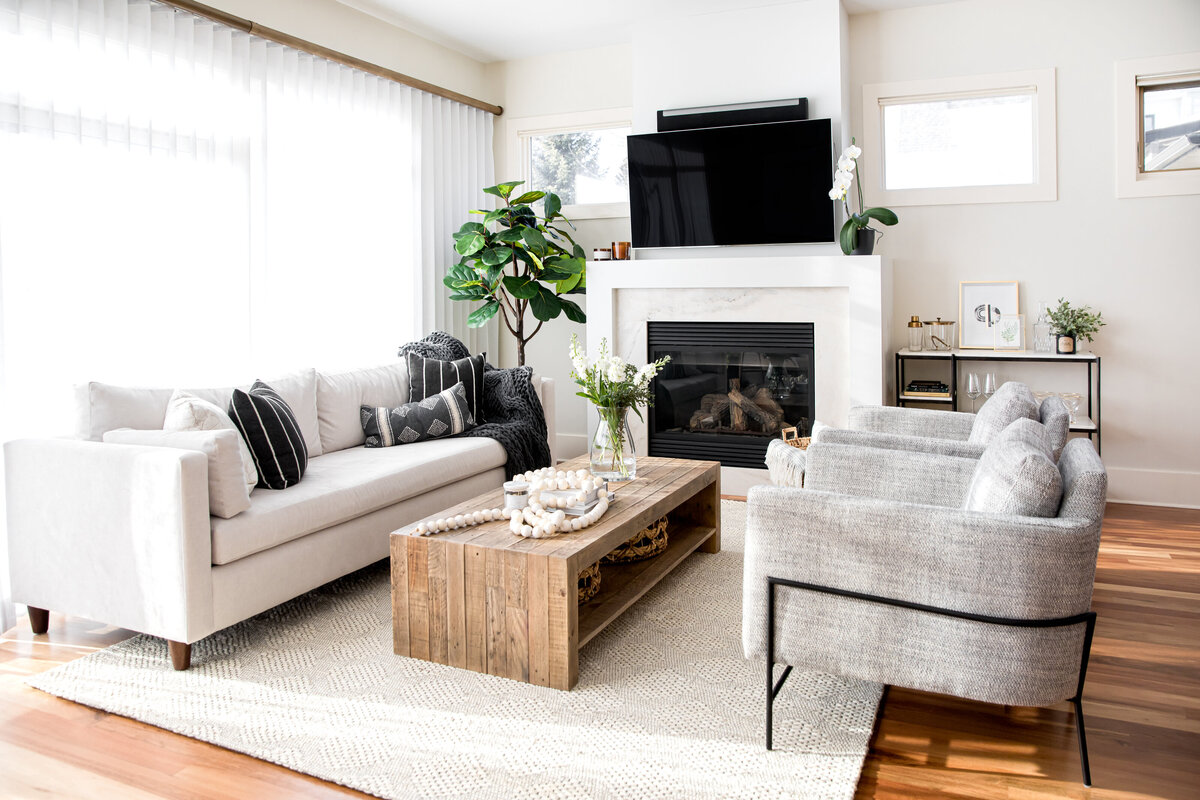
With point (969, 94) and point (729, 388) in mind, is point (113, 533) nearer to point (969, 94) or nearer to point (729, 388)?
point (729, 388)

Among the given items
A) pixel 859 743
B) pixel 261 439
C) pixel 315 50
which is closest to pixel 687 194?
pixel 315 50

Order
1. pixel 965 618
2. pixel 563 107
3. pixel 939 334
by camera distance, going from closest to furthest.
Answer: pixel 965 618 < pixel 939 334 < pixel 563 107

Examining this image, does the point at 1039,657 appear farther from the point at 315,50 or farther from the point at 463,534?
the point at 315,50

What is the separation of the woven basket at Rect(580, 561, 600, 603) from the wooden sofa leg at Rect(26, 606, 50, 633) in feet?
6.06

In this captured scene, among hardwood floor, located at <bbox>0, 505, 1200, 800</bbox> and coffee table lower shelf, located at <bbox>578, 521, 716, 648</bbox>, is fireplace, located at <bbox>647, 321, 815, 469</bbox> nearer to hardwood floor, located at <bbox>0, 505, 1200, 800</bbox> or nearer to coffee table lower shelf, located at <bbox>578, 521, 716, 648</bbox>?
coffee table lower shelf, located at <bbox>578, 521, 716, 648</bbox>

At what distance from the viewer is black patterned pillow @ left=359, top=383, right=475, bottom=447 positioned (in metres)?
4.15

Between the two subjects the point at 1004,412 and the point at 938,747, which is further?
the point at 1004,412

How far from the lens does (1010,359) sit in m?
4.64

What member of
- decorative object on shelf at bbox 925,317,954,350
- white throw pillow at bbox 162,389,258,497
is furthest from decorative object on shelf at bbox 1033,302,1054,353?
white throw pillow at bbox 162,389,258,497

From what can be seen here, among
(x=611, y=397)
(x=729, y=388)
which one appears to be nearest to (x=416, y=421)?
(x=611, y=397)

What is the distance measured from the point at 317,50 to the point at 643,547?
3.07 m

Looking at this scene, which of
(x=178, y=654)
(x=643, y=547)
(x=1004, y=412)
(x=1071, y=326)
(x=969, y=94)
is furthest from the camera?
(x=969, y=94)

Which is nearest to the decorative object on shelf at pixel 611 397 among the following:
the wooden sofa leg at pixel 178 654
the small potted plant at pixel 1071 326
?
the wooden sofa leg at pixel 178 654

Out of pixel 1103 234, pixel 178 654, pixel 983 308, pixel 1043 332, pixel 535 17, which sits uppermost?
pixel 535 17
